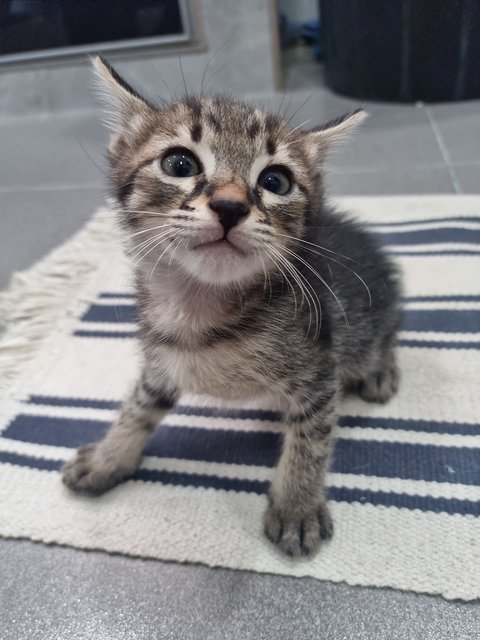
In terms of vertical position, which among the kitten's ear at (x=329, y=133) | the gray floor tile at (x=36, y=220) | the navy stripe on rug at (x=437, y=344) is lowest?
the navy stripe on rug at (x=437, y=344)

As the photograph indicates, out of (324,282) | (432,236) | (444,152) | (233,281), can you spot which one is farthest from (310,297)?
(444,152)

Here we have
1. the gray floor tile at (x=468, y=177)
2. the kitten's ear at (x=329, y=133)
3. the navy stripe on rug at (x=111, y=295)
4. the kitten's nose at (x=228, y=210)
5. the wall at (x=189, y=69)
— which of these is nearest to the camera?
the kitten's nose at (x=228, y=210)

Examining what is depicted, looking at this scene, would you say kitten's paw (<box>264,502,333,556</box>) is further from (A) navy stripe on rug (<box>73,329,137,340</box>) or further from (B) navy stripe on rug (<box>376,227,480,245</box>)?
(B) navy stripe on rug (<box>376,227,480,245</box>)

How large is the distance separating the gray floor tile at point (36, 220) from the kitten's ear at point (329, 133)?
3.11 feet

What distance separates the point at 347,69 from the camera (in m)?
2.46

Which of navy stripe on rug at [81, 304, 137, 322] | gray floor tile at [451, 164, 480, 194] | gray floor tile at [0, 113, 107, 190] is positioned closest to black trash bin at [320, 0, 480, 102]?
gray floor tile at [451, 164, 480, 194]

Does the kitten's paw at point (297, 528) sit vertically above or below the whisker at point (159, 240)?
below

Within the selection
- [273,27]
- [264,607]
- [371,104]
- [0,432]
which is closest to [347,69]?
[371,104]

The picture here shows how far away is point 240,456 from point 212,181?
1.59 feet

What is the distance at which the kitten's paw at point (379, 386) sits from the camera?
40.1 inches

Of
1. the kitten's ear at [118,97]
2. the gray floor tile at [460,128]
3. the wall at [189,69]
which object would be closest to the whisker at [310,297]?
the kitten's ear at [118,97]

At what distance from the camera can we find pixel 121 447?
0.90m

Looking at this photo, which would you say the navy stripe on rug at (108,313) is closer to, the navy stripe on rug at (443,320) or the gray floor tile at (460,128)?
the navy stripe on rug at (443,320)

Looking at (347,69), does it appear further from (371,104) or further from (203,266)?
(203,266)
